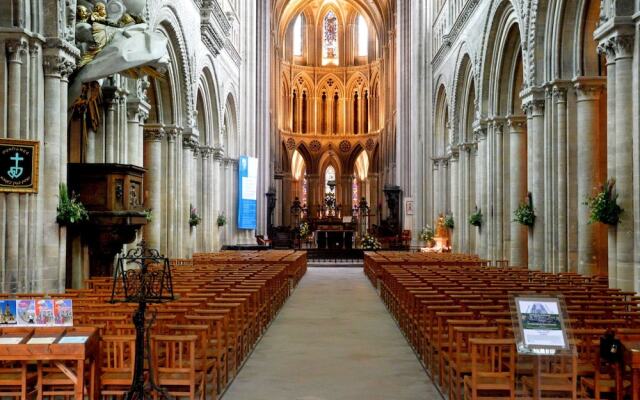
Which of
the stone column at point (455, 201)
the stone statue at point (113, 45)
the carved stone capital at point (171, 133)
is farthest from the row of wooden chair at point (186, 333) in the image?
the stone column at point (455, 201)

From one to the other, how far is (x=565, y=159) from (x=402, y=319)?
274 inches

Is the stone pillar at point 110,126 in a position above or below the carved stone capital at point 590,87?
below

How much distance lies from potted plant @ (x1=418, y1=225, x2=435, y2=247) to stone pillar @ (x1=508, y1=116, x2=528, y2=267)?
40.4ft

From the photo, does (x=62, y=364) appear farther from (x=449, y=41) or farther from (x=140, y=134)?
(x=449, y=41)

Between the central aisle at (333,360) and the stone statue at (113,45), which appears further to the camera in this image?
the stone statue at (113,45)

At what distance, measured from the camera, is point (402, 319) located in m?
13.3

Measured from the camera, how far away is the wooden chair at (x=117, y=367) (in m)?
6.90

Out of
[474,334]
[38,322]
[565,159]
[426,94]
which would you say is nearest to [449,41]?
[426,94]

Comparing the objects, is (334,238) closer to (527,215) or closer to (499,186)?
(499,186)

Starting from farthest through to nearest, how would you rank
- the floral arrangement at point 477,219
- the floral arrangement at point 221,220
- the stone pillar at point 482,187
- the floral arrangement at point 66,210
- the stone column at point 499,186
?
the floral arrangement at point 221,220 < the floral arrangement at point 477,219 < the stone pillar at point 482,187 < the stone column at point 499,186 < the floral arrangement at point 66,210

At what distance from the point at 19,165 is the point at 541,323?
30.9ft

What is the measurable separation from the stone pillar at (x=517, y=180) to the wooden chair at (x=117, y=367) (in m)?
16.3

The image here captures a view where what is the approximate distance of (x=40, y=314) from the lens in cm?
666

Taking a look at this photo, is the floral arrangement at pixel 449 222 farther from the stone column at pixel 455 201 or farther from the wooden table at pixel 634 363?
the wooden table at pixel 634 363
